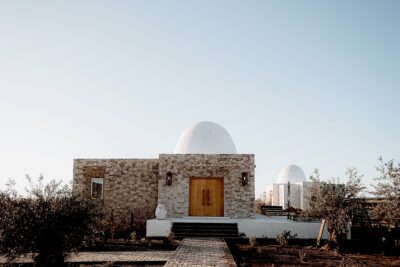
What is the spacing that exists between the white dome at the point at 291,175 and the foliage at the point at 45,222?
29.3m

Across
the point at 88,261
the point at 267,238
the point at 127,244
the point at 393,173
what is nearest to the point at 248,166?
the point at 267,238

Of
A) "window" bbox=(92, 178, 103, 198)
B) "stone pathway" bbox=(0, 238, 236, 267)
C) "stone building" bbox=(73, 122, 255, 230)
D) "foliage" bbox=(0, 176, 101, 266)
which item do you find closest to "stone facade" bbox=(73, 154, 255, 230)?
"stone building" bbox=(73, 122, 255, 230)

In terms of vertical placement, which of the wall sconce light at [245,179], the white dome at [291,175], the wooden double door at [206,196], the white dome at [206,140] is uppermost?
the white dome at [206,140]

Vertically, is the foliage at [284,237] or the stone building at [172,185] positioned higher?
the stone building at [172,185]

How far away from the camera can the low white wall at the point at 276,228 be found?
17.0 metres

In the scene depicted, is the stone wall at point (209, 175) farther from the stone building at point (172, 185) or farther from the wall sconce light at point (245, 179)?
the wall sconce light at point (245, 179)

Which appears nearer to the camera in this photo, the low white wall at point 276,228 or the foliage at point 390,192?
the foliage at point 390,192

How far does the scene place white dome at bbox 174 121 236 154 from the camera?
22.8 m

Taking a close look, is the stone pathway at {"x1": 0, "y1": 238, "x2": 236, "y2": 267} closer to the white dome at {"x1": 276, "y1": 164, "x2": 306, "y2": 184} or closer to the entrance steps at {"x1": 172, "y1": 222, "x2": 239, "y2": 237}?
the entrance steps at {"x1": 172, "y1": 222, "x2": 239, "y2": 237}

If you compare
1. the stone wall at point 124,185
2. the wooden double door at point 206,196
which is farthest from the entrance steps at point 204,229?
the stone wall at point 124,185

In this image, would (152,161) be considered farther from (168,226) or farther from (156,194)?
(168,226)

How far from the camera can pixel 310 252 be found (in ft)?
44.0

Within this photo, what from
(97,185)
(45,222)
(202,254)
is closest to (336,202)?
(202,254)

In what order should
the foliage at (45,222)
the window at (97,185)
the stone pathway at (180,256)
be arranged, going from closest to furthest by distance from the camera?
the foliage at (45,222) → the stone pathway at (180,256) → the window at (97,185)
